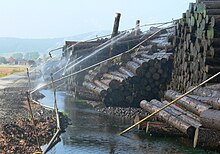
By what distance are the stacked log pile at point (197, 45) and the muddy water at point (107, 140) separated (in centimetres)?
397

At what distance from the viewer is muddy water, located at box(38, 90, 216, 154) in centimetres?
1373

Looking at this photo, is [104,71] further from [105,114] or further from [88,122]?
[88,122]

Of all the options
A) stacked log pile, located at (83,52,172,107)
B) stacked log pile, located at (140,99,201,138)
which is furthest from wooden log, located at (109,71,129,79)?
stacked log pile, located at (140,99,201,138)

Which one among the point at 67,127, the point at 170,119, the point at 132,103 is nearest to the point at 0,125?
the point at 67,127

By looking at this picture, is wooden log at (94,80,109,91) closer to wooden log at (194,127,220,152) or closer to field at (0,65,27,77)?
wooden log at (194,127,220,152)

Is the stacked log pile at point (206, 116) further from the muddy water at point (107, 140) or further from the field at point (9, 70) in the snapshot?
the field at point (9, 70)

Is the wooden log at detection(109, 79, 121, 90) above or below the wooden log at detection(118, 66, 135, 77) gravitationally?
below

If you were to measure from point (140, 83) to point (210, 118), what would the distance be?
9.46 m

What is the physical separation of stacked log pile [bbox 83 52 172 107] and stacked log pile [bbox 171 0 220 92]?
696 mm

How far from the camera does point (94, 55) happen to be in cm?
3092

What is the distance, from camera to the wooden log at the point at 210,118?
42.8ft

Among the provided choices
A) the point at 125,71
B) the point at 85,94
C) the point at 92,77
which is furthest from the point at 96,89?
the point at 92,77

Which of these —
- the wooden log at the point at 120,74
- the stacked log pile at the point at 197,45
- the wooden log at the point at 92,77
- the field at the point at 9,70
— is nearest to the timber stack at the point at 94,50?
the wooden log at the point at 92,77

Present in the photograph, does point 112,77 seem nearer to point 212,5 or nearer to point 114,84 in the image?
point 114,84
